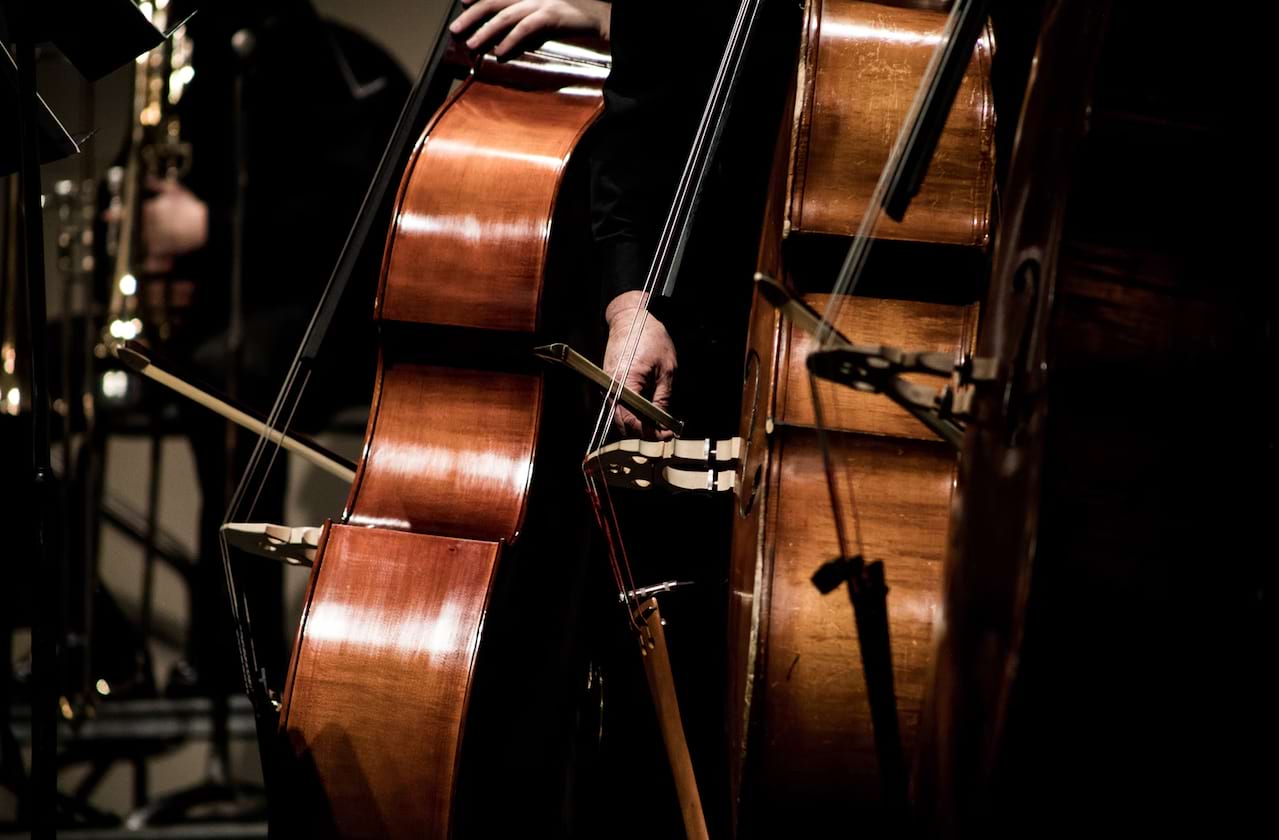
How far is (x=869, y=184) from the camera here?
107 cm

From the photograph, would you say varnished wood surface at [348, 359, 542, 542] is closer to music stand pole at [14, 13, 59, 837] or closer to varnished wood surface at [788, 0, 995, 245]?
music stand pole at [14, 13, 59, 837]

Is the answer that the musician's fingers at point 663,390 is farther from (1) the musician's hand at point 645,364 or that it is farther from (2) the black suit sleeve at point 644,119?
(2) the black suit sleeve at point 644,119

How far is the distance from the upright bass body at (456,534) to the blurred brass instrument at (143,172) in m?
1.14

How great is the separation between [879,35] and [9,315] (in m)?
2.02

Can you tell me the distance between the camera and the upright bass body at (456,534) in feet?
3.87

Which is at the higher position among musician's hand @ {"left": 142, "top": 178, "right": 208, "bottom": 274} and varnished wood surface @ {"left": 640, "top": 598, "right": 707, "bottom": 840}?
musician's hand @ {"left": 142, "top": 178, "right": 208, "bottom": 274}

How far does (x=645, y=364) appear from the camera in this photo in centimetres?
128

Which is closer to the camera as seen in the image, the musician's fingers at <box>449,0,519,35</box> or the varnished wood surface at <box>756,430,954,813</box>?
the varnished wood surface at <box>756,430,954,813</box>

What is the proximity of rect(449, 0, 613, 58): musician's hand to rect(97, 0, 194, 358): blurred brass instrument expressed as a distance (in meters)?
1.03

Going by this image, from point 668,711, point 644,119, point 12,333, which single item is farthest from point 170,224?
point 668,711

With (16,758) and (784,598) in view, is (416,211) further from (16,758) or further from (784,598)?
(16,758)

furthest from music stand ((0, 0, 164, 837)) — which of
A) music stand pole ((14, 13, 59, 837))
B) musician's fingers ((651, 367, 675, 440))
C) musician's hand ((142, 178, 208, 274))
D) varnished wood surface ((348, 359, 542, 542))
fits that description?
musician's hand ((142, 178, 208, 274))

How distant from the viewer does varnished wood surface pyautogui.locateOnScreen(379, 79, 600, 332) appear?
1367 millimetres

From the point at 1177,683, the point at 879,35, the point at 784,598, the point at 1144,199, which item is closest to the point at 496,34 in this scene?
the point at 879,35
